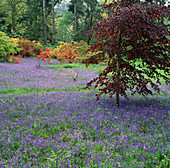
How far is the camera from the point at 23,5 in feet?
113

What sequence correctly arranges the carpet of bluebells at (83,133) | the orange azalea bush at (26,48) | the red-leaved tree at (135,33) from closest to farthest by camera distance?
1. the carpet of bluebells at (83,133)
2. the red-leaved tree at (135,33)
3. the orange azalea bush at (26,48)

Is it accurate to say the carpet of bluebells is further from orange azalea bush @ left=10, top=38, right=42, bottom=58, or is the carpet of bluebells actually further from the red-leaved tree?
orange azalea bush @ left=10, top=38, right=42, bottom=58

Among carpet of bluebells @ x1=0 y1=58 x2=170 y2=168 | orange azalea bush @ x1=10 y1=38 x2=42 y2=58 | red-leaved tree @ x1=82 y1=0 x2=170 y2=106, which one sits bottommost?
carpet of bluebells @ x1=0 y1=58 x2=170 y2=168

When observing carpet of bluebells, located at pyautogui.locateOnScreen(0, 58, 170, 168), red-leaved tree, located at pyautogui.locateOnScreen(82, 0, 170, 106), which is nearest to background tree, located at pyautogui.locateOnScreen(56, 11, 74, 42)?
red-leaved tree, located at pyautogui.locateOnScreen(82, 0, 170, 106)

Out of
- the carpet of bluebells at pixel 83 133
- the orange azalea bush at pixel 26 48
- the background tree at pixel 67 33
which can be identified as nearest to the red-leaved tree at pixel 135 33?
the carpet of bluebells at pixel 83 133

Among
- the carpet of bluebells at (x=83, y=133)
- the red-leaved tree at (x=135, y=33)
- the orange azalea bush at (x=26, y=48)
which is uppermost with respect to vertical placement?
the orange azalea bush at (x=26, y=48)

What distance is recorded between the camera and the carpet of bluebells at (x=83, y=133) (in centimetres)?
290

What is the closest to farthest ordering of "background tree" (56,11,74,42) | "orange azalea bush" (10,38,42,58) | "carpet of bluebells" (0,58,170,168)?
"carpet of bluebells" (0,58,170,168), "orange azalea bush" (10,38,42,58), "background tree" (56,11,74,42)

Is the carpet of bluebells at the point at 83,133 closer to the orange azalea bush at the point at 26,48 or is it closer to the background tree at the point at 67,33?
the orange azalea bush at the point at 26,48

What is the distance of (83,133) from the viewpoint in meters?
3.83

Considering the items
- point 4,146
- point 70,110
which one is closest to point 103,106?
point 70,110

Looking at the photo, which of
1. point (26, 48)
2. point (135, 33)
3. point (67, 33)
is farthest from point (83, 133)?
point (67, 33)

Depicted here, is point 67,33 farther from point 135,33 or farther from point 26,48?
point 135,33

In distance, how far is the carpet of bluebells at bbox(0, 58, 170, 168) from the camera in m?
2.90
